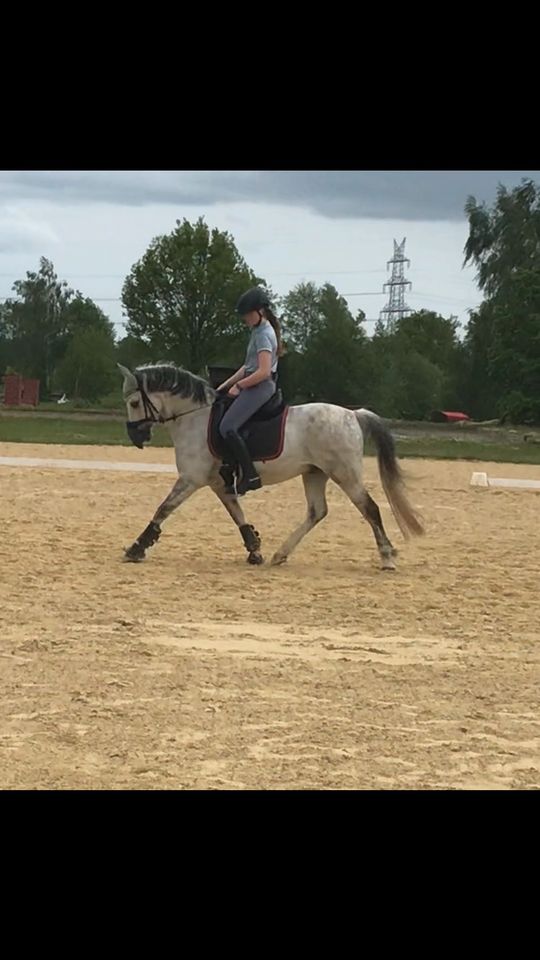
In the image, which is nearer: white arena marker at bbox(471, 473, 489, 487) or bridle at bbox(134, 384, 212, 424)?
bridle at bbox(134, 384, 212, 424)

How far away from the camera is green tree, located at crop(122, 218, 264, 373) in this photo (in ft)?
163

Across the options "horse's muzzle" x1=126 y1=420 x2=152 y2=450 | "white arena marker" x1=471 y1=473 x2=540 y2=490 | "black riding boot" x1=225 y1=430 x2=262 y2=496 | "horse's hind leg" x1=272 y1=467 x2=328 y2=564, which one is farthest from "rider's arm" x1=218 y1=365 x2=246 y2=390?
"white arena marker" x1=471 y1=473 x2=540 y2=490

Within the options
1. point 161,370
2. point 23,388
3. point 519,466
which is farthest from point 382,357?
point 161,370

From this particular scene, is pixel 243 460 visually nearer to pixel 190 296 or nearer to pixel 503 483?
pixel 503 483

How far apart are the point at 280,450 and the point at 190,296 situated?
43.6m

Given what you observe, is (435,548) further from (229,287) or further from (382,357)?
(229,287)

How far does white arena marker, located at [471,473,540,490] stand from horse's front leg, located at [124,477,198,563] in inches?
316

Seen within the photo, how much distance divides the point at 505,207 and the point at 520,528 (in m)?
39.8

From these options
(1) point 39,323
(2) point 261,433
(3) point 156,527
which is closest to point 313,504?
(2) point 261,433

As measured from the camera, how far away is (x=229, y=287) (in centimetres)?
5178

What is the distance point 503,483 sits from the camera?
56.8 feet

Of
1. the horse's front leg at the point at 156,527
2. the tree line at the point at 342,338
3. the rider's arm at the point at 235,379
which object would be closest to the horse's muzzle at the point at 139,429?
the horse's front leg at the point at 156,527

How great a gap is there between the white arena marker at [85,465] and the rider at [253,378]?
27.0ft

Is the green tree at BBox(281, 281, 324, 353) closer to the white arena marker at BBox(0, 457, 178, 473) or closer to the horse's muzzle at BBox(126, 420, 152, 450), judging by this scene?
the white arena marker at BBox(0, 457, 178, 473)
